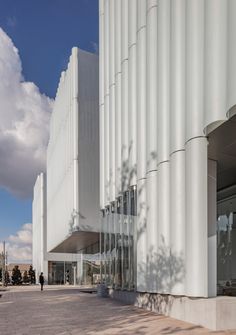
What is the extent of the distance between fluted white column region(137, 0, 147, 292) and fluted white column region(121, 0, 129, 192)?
75.2 inches

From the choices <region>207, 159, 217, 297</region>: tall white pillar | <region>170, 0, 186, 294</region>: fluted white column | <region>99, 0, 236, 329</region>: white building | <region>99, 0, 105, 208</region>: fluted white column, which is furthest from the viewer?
<region>99, 0, 105, 208</region>: fluted white column

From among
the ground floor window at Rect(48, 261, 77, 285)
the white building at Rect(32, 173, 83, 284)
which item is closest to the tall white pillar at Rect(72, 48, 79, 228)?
the white building at Rect(32, 173, 83, 284)

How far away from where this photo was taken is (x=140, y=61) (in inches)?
746

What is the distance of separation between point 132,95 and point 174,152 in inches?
240

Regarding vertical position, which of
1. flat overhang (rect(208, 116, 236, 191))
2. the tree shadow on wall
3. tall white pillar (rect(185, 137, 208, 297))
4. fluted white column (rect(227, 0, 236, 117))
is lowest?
the tree shadow on wall

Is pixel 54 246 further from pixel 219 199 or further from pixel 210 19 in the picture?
pixel 210 19

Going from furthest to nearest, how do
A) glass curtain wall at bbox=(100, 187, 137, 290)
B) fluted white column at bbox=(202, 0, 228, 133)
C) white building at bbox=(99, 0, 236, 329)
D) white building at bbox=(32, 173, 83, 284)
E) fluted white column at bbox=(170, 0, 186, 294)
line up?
white building at bbox=(32, 173, 83, 284), glass curtain wall at bbox=(100, 187, 137, 290), fluted white column at bbox=(170, 0, 186, 294), white building at bbox=(99, 0, 236, 329), fluted white column at bbox=(202, 0, 228, 133)

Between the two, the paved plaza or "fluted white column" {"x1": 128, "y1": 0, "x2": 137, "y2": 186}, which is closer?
the paved plaza

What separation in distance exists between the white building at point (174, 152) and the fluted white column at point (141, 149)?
40 mm

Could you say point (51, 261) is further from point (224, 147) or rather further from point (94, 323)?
point (224, 147)

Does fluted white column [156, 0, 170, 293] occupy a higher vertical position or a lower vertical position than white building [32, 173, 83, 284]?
higher

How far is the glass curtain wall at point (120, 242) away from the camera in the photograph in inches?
791

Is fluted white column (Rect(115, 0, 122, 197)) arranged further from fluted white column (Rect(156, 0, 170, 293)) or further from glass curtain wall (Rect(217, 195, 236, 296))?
fluted white column (Rect(156, 0, 170, 293))

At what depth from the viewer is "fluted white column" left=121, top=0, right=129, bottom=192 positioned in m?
20.8
